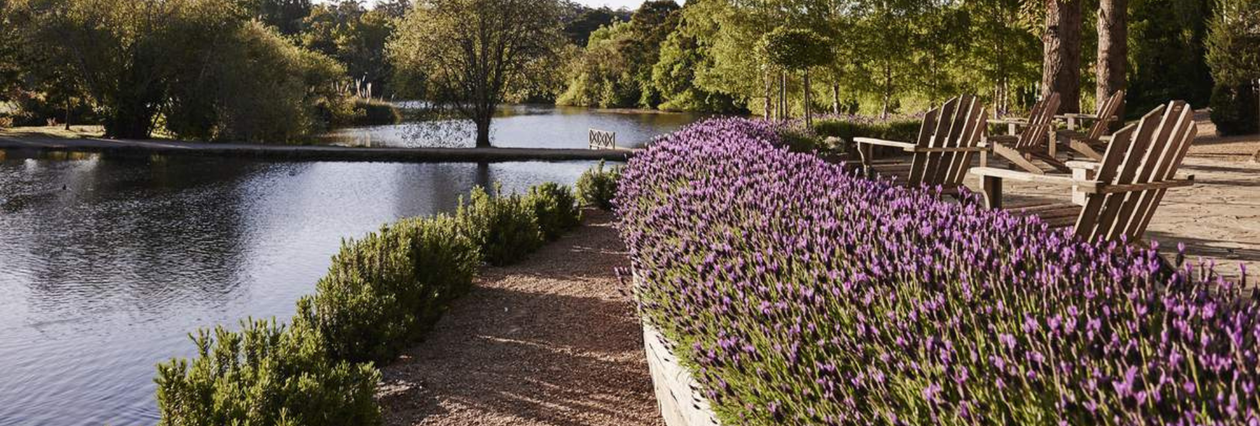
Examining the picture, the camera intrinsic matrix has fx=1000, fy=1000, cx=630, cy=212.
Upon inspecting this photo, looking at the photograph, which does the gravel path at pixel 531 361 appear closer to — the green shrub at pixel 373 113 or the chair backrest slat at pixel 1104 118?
the chair backrest slat at pixel 1104 118

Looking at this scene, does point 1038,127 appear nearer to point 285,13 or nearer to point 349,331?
point 349,331

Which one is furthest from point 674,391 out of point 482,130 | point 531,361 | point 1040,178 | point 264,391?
point 482,130

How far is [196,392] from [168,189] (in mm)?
15020

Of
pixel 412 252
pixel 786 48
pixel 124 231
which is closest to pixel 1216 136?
pixel 786 48

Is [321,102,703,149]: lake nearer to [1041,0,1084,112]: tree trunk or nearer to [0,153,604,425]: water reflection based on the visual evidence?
[0,153,604,425]: water reflection

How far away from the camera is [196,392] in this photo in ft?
13.4

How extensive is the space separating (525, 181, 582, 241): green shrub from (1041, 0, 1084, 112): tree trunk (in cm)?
974

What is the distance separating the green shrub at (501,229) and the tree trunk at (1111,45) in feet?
36.3

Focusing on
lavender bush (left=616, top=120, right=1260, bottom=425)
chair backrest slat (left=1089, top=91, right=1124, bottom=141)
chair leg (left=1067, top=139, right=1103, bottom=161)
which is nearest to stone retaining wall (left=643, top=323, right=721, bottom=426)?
lavender bush (left=616, top=120, right=1260, bottom=425)

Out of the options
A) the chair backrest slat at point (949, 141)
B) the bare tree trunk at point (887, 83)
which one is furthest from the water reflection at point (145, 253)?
the bare tree trunk at point (887, 83)

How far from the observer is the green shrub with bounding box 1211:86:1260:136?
Result: 17.4 metres

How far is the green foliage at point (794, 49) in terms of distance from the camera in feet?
68.8

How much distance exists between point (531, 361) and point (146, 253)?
24.2 ft

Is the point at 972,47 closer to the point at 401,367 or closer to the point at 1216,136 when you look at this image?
the point at 1216,136
